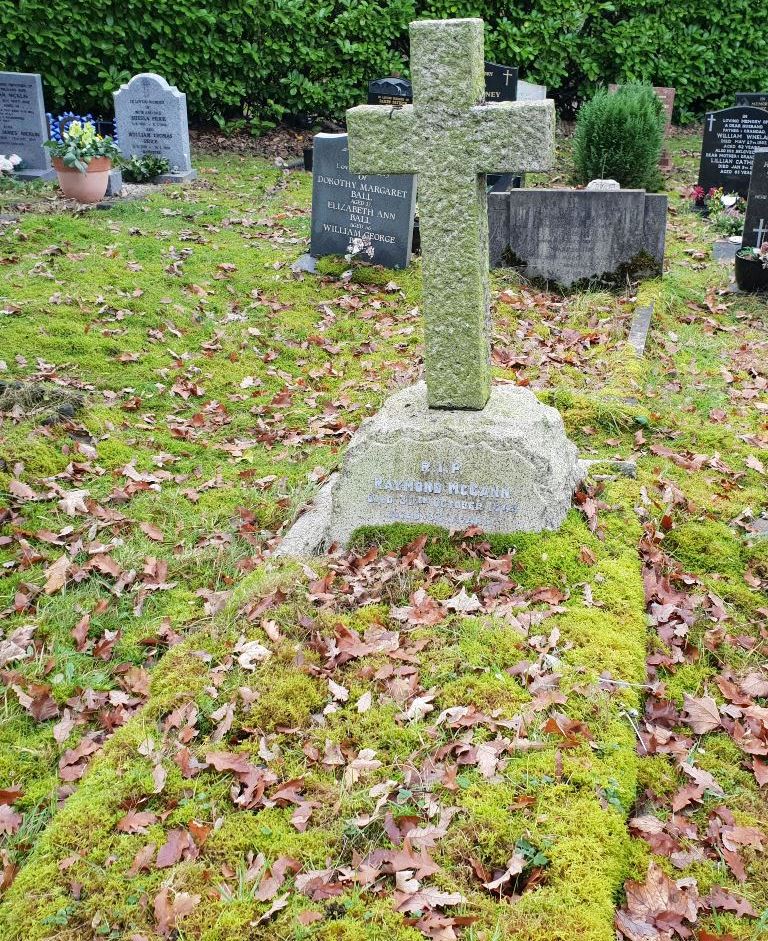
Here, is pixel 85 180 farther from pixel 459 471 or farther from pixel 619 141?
pixel 459 471

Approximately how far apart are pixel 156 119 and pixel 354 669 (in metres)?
11.3

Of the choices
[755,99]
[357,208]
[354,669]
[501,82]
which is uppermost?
[501,82]

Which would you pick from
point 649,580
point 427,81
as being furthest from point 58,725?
point 427,81

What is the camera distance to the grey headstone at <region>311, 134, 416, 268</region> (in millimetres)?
9281

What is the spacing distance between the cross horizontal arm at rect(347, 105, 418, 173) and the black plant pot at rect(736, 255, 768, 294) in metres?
6.03

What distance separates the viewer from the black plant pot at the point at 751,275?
29.4 feet

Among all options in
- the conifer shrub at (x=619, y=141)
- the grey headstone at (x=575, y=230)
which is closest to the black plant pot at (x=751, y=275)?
the grey headstone at (x=575, y=230)

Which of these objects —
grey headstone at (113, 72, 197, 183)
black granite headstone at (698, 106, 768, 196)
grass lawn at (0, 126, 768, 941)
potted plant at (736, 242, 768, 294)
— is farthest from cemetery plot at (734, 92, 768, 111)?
grey headstone at (113, 72, 197, 183)

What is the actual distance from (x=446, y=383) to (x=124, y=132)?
10403 mm

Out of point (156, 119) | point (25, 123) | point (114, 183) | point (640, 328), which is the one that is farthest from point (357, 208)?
point (25, 123)

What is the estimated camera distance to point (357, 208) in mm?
9492

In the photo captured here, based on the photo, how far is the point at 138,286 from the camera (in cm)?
848

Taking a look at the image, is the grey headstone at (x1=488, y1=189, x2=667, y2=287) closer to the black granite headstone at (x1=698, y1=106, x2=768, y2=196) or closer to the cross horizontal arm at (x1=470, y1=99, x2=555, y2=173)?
the black granite headstone at (x1=698, y1=106, x2=768, y2=196)

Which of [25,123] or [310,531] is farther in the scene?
[25,123]
